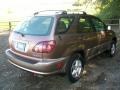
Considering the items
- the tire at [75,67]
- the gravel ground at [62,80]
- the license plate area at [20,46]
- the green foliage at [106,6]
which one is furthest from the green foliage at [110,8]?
the license plate area at [20,46]

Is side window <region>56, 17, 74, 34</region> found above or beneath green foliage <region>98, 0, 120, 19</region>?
above

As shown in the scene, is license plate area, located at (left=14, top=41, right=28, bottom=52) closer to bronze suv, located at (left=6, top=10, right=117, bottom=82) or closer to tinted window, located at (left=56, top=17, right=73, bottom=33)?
bronze suv, located at (left=6, top=10, right=117, bottom=82)

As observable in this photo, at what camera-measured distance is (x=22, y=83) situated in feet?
17.7

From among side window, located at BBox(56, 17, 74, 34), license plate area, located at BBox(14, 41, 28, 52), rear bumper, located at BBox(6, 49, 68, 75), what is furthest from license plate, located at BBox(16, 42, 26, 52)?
side window, located at BBox(56, 17, 74, 34)

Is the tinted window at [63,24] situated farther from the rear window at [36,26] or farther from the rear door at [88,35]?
the rear door at [88,35]

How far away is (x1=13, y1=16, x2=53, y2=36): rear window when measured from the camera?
4884mm

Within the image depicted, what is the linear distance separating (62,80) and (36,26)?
1.58 metres

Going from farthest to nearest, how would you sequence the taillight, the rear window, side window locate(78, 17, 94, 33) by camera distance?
side window locate(78, 17, 94, 33) < the rear window < the taillight

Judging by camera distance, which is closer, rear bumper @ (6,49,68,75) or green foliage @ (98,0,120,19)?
rear bumper @ (6,49,68,75)

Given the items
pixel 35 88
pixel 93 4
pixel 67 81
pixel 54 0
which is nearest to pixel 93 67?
pixel 67 81

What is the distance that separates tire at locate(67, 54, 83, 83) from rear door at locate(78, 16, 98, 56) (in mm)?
427

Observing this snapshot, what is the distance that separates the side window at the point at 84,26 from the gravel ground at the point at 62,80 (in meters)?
1.25

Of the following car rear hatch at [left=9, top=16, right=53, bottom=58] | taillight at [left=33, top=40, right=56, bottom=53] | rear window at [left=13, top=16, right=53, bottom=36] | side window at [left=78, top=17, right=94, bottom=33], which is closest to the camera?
taillight at [left=33, top=40, right=56, bottom=53]

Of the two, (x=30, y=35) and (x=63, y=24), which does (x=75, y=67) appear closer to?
(x=63, y=24)
